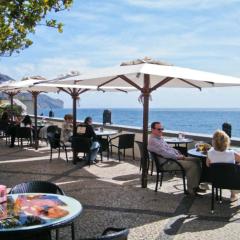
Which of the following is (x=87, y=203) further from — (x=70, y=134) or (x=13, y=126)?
(x=13, y=126)

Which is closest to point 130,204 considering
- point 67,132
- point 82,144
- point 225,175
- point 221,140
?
point 225,175

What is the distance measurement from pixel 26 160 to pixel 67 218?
832 centimetres

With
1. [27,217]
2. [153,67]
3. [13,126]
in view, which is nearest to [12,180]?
[153,67]

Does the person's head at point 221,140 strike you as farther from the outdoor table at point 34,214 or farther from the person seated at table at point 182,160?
the outdoor table at point 34,214

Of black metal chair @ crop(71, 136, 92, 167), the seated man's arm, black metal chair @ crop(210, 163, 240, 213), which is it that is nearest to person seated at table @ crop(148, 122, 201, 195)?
the seated man's arm

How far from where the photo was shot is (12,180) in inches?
348

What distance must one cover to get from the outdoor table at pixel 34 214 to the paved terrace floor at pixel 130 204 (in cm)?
130

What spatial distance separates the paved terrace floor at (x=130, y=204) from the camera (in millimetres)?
5543

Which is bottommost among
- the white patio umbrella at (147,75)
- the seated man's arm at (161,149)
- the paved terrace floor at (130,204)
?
the paved terrace floor at (130,204)

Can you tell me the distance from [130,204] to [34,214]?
330 centimetres

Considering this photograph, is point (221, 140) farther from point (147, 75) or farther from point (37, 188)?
point (37, 188)

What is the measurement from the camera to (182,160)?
7738mm

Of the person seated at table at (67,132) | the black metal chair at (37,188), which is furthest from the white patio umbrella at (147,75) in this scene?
the person seated at table at (67,132)

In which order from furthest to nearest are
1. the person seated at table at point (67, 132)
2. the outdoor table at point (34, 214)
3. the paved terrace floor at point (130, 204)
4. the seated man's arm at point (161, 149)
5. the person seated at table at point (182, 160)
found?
the person seated at table at point (67, 132), the seated man's arm at point (161, 149), the person seated at table at point (182, 160), the paved terrace floor at point (130, 204), the outdoor table at point (34, 214)
